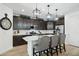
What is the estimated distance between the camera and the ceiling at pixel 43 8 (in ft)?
5.90

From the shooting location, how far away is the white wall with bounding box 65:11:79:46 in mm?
1860

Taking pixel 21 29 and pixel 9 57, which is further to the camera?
pixel 21 29

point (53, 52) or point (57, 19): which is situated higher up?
point (57, 19)

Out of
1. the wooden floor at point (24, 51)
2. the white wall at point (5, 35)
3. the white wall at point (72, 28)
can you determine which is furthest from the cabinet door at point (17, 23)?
the white wall at point (72, 28)

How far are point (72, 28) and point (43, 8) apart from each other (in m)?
0.80

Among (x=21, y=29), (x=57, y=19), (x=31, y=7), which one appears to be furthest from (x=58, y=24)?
(x=21, y=29)

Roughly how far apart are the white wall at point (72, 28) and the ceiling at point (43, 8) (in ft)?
0.38

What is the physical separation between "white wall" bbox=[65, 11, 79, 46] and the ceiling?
0.38 ft

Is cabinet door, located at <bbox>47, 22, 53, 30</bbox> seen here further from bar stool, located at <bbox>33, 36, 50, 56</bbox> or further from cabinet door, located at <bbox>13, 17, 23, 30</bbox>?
cabinet door, located at <bbox>13, 17, 23, 30</bbox>

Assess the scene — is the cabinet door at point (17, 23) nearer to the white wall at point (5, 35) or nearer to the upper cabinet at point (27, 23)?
the upper cabinet at point (27, 23)

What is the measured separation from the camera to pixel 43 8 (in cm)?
184

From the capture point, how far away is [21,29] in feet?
6.40

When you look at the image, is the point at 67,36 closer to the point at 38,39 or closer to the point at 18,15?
the point at 38,39

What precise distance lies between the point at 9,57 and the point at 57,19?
52.3 inches
